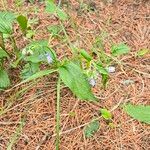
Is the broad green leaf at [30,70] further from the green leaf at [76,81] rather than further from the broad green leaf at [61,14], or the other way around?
the broad green leaf at [61,14]

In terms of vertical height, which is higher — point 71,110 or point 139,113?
point 139,113

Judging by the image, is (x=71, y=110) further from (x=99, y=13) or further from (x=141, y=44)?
(x=99, y=13)

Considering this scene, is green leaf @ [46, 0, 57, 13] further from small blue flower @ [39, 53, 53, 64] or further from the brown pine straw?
small blue flower @ [39, 53, 53, 64]

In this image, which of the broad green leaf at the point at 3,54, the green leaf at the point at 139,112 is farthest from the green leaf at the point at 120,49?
the green leaf at the point at 139,112

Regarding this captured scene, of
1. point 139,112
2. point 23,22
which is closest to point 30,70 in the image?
point 23,22

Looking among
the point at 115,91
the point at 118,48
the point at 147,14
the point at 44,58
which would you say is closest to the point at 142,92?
the point at 115,91

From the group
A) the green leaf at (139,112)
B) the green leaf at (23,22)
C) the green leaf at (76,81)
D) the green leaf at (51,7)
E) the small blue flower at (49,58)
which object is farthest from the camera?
the green leaf at (51,7)
